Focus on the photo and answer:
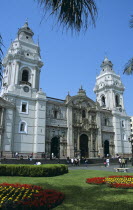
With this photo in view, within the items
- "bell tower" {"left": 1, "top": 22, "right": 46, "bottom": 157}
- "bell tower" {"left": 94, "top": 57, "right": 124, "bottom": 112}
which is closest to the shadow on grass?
"bell tower" {"left": 1, "top": 22, "right": 46, "bottom": 157}

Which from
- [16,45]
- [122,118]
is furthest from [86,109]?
[16,45]

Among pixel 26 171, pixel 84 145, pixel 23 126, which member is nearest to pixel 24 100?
pixel 23 126

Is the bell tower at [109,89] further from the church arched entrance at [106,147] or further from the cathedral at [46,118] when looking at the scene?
the church arched entrance at [106,147]

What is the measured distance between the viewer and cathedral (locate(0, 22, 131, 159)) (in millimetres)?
30984

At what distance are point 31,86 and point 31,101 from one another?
3101 millimetres

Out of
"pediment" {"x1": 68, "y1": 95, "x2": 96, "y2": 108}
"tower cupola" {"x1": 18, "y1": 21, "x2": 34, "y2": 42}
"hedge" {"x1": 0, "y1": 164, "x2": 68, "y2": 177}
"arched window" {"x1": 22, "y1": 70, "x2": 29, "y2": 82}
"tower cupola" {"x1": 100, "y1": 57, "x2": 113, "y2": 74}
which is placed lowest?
"hedge" {"x1": 0, "y1": 164, "x2": 68, "y2": 177}

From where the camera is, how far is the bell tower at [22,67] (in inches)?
1335

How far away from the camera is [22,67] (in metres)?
35.5

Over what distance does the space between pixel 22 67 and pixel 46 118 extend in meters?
10.8

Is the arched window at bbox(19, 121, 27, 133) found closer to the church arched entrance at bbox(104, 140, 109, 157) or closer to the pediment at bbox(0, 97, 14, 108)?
the pediment at bbox(0, 97, 14, 108)

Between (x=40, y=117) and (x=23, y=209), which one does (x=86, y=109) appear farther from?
(x=23, y=209)

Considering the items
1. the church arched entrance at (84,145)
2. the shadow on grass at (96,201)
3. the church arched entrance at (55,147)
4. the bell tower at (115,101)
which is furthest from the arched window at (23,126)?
the shadow on grass at (96,201)

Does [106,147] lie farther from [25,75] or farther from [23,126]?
[25,75]

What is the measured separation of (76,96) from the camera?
39844 mm
